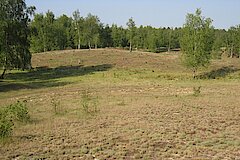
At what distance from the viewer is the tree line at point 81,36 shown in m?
43.3

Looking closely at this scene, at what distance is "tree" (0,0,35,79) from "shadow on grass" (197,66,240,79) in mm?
26750

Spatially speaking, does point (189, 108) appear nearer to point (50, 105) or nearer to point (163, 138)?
point (163, 138)

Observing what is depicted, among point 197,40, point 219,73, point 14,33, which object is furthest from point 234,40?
point 14,33

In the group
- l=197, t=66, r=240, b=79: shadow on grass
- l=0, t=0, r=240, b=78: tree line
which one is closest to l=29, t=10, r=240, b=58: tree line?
l=0, t=0, r=240, b=78: tree line

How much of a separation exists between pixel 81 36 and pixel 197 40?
46.1 m

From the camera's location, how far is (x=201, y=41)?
4453 centimetres

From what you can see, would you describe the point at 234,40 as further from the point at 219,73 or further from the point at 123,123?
the point at 123,123

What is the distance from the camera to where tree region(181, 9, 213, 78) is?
44375 millimetres

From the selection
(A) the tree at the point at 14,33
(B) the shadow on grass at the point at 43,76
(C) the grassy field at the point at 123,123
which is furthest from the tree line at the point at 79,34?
(C) the grassy field at the point at 123,123

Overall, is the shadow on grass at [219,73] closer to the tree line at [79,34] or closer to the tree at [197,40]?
the tree at [197,40]

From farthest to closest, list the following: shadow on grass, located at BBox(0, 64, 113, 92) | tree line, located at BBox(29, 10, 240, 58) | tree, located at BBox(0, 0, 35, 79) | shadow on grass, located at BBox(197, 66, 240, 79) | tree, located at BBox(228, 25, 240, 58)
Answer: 1. tree line, located at BBox(29, 10, 240, 58)
2. tree, located at BBox(228, 25, 240, 58)
3. shadow on grass, located at BBox(197, 66, 240, 79)
4. tree, located at BBox(0, 0, 35, 79)
5. shadow on grass, located at BBox(0, 64, 113, 92)

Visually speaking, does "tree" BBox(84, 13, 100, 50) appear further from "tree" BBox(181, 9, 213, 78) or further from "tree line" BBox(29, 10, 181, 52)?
"tree" BBox(181, 9, 213, 78)

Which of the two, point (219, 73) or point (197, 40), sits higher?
point (197, 40)

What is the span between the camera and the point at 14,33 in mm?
43969
